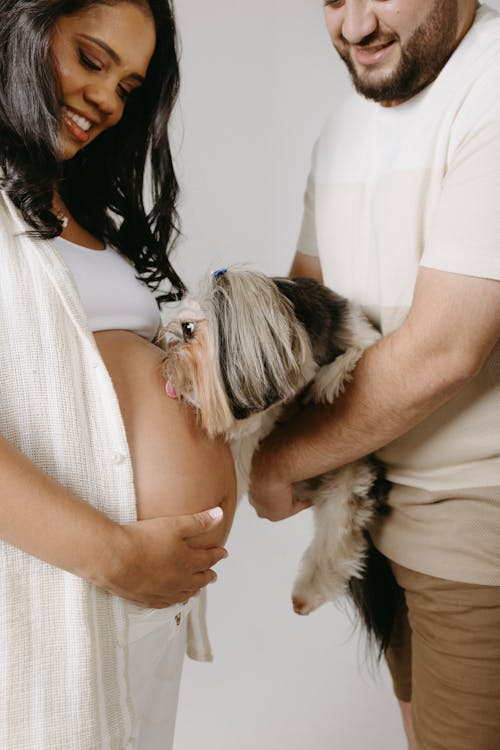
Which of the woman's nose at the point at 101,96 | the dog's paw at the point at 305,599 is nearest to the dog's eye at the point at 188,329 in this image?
the woman's nose at the point at 101,96

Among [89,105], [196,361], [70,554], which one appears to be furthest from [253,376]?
[89,105]

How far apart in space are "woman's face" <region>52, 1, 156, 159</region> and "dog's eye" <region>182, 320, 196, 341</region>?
399 mm

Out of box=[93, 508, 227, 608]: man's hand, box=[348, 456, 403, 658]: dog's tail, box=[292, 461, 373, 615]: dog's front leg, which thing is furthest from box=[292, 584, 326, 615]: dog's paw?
box=[93, 508, 227, 608]: man's hand

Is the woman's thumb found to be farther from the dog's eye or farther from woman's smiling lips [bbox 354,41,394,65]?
woman's smiling lips [bbox 354,41,394,65]

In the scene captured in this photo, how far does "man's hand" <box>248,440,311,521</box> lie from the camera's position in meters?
1.70

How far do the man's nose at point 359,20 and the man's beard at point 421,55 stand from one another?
0.06ft

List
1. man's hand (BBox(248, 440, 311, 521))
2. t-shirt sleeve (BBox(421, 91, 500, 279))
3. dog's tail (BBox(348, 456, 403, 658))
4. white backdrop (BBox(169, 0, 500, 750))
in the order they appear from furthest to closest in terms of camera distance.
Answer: white backdrop (BBox(169, 0, 500, 750)) → dog's tail (BBox(348, 456, 403, 658)) → man's hand (BBox(248, 440, 311, 521)) → t-shirt sleeve (BBox(421, 91, 500, 279))

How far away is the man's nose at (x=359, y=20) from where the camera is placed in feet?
4.82

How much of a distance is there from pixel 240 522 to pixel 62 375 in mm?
1678

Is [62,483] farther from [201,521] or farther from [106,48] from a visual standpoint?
[106,48]

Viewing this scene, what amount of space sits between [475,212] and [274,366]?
456 mm

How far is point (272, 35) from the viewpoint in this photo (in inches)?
103

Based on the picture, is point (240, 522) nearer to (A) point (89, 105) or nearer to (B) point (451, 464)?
(B) point (451, 464)

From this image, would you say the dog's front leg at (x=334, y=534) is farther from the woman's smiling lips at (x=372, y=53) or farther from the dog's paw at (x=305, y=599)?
the woman's smiling lips at (x=372, y=53)
